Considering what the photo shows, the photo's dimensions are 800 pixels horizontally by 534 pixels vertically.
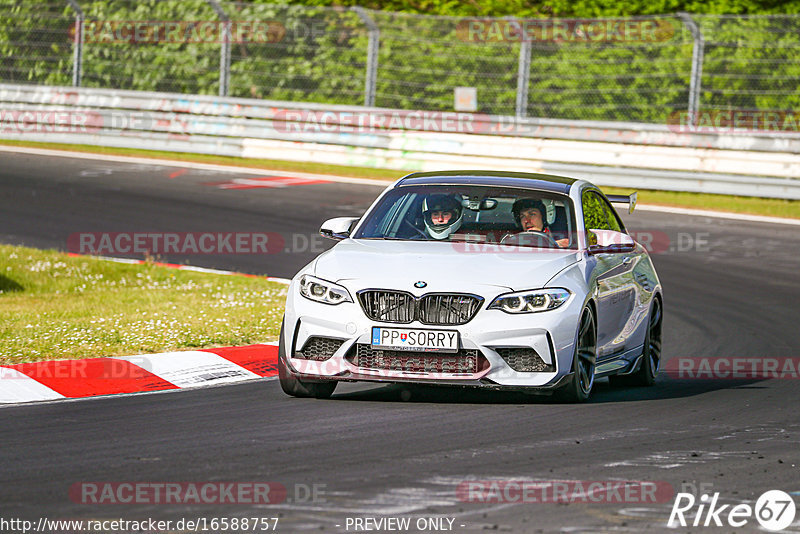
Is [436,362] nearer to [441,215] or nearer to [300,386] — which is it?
[300,386]

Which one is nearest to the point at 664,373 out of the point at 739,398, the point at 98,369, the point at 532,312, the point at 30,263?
the point at 739,398

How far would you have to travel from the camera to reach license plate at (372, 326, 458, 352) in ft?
26.9

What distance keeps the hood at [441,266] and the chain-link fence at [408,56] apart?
1386 cm

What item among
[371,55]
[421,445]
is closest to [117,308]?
[421,445]

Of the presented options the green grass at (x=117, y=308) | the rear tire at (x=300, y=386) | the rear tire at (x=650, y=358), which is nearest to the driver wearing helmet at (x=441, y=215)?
the rear tire at (x=300, y=386)

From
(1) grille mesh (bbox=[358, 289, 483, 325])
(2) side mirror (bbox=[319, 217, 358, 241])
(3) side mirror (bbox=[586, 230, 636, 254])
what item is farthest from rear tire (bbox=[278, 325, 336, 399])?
(3) side mirror (bbox=[586, 230, 636, 254])

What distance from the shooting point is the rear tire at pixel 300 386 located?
8.63 meters

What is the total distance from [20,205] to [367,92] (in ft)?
24.2

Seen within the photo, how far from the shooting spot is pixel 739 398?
30.3ft

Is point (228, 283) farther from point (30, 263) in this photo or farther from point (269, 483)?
point (269, 483)

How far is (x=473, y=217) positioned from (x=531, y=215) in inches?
15.3

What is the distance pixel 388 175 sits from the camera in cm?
2430

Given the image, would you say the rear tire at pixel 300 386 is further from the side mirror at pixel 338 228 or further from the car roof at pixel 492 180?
the car roof at pixel 492 180

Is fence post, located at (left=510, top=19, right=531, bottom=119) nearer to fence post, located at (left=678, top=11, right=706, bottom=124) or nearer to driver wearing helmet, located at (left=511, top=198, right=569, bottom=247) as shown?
fence post, located at (left=678, top=11, right=706, bottom=124)
